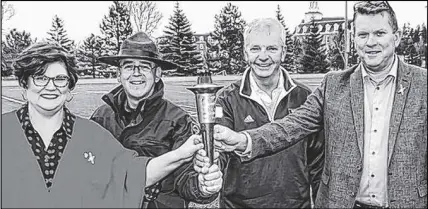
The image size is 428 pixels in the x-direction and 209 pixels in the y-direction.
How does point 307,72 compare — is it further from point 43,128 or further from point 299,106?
point 43,128

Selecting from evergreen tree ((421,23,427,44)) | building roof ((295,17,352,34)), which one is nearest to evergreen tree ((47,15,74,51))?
building roof ((295,17,352,34))

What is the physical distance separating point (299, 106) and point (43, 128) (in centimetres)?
111

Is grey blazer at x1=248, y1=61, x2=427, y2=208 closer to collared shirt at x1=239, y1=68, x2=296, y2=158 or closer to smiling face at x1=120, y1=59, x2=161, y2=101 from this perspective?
collared shirt at x1=239, y1=68, x2=296, y2=158

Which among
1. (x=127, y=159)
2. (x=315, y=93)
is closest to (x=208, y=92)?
(x=127, y=159)

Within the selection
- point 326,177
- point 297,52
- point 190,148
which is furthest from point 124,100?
point 297,52

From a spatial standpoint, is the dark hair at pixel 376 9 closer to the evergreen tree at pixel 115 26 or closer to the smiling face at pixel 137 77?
the smiling face at pixel 137 77

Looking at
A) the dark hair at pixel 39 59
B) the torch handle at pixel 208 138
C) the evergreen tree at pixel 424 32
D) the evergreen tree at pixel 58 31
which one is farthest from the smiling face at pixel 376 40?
the evergreen tree at pixel 58 31

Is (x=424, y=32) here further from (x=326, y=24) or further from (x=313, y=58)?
(x=313, y=58)

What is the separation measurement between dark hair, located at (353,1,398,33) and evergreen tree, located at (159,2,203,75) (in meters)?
1.09

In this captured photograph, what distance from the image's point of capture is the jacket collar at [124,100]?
2135mm

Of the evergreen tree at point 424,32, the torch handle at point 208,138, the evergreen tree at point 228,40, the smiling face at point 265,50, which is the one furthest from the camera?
the evergreen tree at point 228,40

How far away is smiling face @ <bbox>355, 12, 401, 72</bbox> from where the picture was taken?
6.47ft

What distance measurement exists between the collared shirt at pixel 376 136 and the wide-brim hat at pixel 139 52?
818mm

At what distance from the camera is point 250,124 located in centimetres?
231
